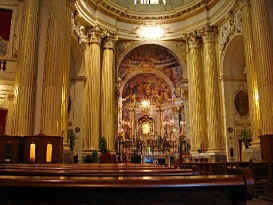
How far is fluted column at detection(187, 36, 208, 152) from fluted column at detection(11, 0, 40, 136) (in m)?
10.3

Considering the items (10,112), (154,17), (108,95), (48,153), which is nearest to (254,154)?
(48,153)

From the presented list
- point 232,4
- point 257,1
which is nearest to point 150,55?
point 232,4

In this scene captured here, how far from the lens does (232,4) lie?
49.9ft

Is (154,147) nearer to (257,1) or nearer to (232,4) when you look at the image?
(232,4)

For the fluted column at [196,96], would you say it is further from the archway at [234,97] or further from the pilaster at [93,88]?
the pilaster at [93,88]

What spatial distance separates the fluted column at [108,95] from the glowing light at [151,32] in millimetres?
2769

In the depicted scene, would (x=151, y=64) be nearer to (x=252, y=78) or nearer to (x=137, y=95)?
(x=137, y=95)

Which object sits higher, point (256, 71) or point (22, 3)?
point (22, 3)

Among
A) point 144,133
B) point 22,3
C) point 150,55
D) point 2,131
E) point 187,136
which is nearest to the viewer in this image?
point 2,131

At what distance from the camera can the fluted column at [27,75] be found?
33.2ft

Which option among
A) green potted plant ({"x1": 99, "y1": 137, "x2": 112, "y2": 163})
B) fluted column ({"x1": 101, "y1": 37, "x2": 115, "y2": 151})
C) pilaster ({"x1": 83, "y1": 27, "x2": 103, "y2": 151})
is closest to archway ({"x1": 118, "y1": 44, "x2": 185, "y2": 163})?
fluted column ({"x1": 101, "y1": 37, "x2": 115, "y2": 151})

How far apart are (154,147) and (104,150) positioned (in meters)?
7.75

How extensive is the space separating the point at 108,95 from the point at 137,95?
323 inches

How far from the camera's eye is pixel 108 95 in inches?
688
